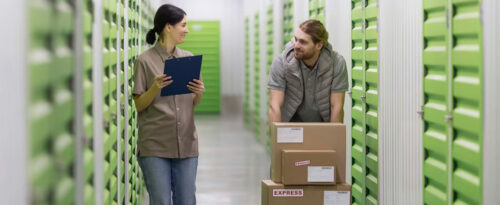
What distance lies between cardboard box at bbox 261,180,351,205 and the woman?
586 millimetres

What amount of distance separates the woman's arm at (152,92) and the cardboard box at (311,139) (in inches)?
28.4

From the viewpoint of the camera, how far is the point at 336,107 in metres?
5.07

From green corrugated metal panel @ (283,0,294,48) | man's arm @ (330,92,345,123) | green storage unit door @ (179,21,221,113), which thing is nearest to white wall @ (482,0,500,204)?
man's arm @ (330,92,345,123)

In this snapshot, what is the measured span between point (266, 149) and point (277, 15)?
200 cm

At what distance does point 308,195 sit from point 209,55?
14766 millimetres

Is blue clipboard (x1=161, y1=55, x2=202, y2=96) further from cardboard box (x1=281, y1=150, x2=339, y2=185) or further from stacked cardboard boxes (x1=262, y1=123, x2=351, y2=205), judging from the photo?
cardboard box (x1=281, y1=150, x2=339, y2=185)

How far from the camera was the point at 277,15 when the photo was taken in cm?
1128

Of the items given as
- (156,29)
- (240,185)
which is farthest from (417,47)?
(240,185)

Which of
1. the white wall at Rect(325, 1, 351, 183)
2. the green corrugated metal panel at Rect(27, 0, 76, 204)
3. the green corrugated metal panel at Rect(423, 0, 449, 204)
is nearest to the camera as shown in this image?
the green corrugated metal panel at Rect(27, 0, 76, 204)

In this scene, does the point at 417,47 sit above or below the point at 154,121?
above

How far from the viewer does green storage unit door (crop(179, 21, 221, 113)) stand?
19.2 metres

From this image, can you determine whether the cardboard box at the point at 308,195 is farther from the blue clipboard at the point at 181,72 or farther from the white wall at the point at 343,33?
the white wall at the point at 343,33

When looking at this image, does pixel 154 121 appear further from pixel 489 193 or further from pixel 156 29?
pixel 489 193

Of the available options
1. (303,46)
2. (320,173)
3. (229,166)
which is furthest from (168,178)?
(229,166)
